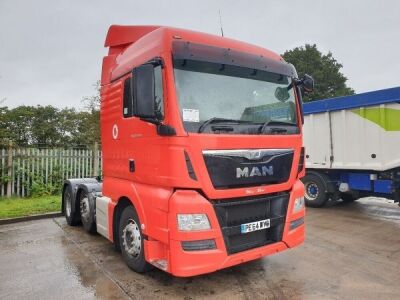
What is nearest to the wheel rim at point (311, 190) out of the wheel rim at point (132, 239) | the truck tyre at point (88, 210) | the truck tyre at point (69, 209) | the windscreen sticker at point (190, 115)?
the truck tyre at point (88, 210)

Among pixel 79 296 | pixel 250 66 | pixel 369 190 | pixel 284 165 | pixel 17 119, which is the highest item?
pixel 17 119

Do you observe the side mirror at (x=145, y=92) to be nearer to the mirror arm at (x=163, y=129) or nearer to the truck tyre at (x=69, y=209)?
the mirror arm at (x=163, y=129)

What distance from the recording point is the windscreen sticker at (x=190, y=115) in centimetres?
346

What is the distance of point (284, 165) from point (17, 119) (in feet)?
91.7

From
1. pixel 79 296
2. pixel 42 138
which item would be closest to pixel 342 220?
pixel 79 296

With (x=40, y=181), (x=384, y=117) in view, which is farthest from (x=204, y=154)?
(x=40, y=181)

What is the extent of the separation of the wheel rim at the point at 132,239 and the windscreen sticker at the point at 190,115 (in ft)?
5.03

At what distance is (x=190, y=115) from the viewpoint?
137 inches

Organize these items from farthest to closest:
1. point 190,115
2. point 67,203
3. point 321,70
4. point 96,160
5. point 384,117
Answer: point 321,70
point 96,160
point 384,117
point 67,203
point 190,115

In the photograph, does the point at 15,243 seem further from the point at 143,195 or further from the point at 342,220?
the point at 342,220

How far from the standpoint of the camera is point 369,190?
7.87 m

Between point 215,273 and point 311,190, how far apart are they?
5.55 meters

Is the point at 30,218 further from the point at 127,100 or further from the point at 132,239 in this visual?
the point at 127,100

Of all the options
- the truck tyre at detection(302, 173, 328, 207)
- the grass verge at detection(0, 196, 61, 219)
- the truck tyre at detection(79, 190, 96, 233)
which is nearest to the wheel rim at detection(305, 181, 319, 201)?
the truck tyre at detection(302, 173, 328, 207)
